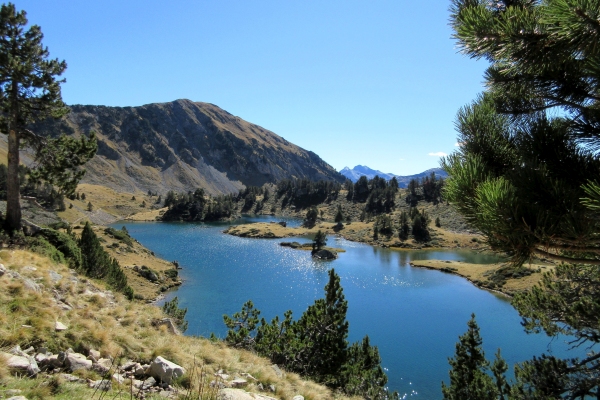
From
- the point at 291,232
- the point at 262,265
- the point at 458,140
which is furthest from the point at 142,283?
the point at 291,232

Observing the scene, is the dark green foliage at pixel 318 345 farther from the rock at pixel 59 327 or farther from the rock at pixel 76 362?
the rock at pixel 76 362

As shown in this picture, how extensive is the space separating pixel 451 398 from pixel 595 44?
20804mm

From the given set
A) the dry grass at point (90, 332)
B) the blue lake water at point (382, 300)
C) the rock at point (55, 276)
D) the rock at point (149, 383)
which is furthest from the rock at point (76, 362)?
the blue lake water at point (382, 300)

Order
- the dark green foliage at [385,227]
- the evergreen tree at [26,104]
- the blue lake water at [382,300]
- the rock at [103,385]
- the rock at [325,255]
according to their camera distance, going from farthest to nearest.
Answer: the dark green foliage at [385,227], the rock at [325,255], the blue lake water at [382,300], the evergreen tree at [26,104], the rock at [103,385]

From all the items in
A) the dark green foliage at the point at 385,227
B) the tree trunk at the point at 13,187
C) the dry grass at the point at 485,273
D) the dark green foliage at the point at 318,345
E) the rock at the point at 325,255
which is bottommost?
the rock at the point at 325,255

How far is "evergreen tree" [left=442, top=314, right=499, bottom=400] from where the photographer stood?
17163mm

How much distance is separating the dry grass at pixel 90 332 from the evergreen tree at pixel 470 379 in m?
12.4

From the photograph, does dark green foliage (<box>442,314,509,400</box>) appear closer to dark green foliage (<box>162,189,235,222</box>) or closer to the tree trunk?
the tree trunk

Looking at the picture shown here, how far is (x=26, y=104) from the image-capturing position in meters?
16.0

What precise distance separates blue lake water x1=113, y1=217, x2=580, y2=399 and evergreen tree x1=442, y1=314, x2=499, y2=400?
758 cm

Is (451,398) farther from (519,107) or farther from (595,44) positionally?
(595,44)

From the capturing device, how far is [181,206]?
156250 mm

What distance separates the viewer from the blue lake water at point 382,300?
33.7 m

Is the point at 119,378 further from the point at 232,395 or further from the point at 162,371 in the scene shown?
the point at 232,395
